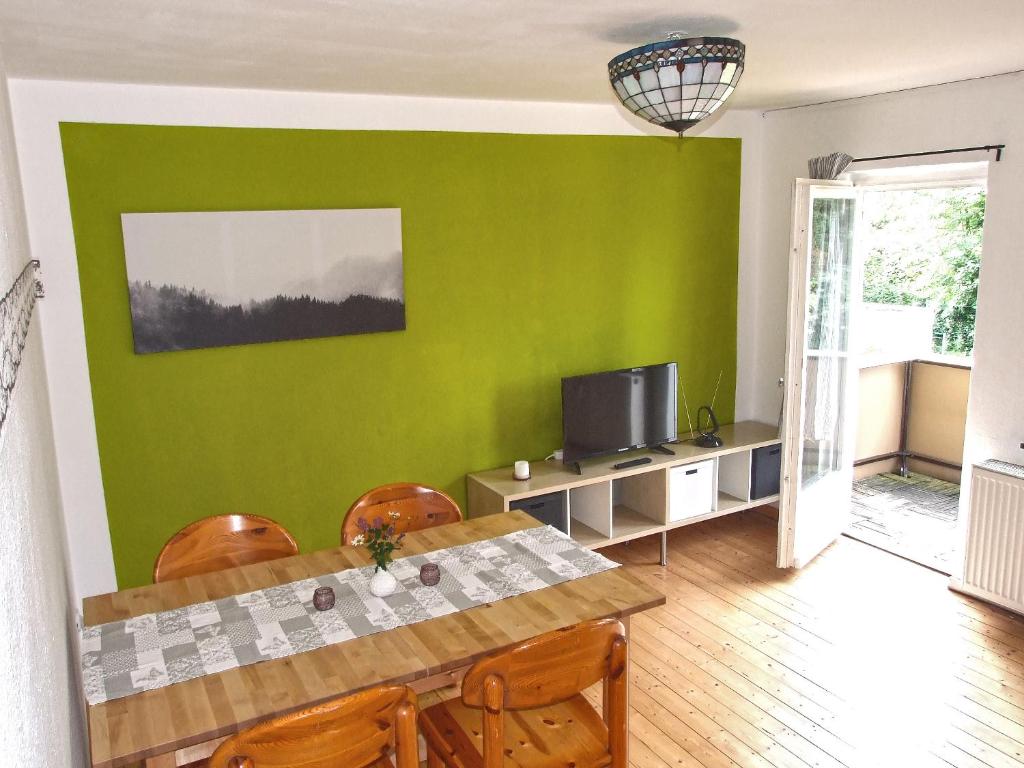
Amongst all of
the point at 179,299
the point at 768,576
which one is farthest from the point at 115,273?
the point at 768,576

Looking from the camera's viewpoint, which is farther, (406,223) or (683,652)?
(406,223)

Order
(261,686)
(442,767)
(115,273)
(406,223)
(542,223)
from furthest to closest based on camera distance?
1. (542,223)
2. (406,223)
3. (115,273)
4. (442,767)
5. (261,686)

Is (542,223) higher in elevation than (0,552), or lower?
higher

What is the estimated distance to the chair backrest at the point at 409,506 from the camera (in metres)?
3.17

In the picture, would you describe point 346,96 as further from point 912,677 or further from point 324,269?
point 912,677

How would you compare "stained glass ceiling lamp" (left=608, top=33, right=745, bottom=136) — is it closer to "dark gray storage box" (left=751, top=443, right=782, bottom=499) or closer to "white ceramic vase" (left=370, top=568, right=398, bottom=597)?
"white ceramic vase" (left=370, top=568, right=398, bottom=597)

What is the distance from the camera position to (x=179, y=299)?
3.56 m

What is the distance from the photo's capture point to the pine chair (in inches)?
78.2

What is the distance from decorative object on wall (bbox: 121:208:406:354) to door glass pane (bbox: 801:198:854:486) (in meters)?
2.26

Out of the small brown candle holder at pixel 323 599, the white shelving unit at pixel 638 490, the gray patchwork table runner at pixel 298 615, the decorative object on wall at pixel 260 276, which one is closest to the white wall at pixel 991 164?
the white shelving unit at pixel 638 490

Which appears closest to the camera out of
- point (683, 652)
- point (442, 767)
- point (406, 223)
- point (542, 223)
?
point (442, 767)

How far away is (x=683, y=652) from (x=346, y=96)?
3.02 metres

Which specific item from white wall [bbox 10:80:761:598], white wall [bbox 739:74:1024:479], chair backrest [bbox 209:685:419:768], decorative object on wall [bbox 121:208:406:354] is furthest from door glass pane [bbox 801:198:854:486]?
chair backrest [bbox 209:685:419:768]

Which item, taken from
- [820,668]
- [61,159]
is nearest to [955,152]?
[820,668]
